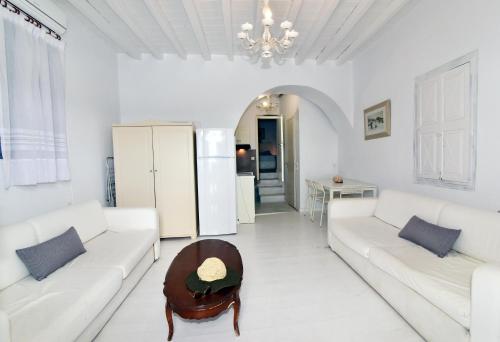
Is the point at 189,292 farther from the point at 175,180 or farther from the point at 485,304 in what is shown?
the point at 175,180

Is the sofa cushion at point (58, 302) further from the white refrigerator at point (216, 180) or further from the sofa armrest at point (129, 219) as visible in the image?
the white refrigerator at point (216, 180)

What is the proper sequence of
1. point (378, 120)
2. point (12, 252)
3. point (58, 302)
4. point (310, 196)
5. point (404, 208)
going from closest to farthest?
point (58, 302), point (12, 252), point (404, 208), point (378, 120), point (310, 196)

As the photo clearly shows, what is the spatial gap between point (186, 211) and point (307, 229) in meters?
2.06

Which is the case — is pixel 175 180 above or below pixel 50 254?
above

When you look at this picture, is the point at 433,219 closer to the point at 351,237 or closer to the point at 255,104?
the point at 351,237

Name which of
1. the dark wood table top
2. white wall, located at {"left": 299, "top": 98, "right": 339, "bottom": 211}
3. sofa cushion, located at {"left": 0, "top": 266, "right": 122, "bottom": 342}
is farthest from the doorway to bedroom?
sofa cushion, located at {"left": 0, "top": 266, "right": 122, "bottom": 342}

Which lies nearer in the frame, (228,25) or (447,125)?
(447,125)

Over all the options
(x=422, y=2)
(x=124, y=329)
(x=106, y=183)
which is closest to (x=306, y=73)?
(x=422, y=2)

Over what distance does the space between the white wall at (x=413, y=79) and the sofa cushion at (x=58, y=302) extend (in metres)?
3.27

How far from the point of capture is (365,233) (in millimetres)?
2420

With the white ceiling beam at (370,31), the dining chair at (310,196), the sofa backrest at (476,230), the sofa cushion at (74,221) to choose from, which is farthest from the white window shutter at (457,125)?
the sofa cushion at (74,221)

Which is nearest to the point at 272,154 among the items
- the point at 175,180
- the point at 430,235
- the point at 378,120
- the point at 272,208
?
the point at 272,208

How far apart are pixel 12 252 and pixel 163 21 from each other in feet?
9.32

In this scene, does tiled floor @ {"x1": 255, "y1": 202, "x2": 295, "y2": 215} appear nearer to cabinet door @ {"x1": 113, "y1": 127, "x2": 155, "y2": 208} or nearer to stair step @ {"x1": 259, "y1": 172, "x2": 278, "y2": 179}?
stair step @ {"x1": 259, "y1": 172, "x2": 278, "y2": 179}
